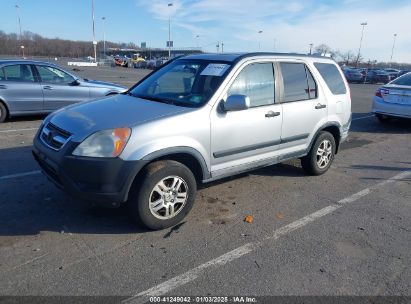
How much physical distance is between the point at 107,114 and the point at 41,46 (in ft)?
421

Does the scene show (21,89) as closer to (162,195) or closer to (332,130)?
(162,195)

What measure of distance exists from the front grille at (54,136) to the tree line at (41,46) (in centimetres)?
10498

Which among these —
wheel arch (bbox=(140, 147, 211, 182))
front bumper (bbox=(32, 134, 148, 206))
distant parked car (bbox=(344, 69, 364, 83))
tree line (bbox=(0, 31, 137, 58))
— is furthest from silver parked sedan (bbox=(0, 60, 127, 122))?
tree line (bbox=(0, 31, 137, 58))

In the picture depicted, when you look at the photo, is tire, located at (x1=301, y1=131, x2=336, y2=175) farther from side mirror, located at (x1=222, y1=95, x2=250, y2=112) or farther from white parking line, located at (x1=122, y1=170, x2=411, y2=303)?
side mirror, located at (x1=222, y1=95, x2=250, y2=112)

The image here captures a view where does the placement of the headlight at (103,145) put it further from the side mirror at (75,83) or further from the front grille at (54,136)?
the side mirror at (75,83)

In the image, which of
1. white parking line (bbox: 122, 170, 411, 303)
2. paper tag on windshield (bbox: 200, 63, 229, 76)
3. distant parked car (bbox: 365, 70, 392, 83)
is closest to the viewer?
white parking line (bbox: 122, 170, 411, 303)

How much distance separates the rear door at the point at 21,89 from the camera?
9117mm

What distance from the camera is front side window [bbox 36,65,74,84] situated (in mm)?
9594

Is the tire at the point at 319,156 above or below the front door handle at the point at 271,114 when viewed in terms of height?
below

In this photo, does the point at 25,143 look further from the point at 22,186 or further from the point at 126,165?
the point at 126,165

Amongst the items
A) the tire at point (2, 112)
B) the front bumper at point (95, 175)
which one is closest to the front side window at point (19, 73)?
the tire at point (2, 112)

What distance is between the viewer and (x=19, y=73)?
932cm

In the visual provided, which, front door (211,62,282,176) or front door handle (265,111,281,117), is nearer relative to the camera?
front door (211,62,282,176)

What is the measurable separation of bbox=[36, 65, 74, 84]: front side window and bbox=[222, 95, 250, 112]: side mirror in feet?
23.5
